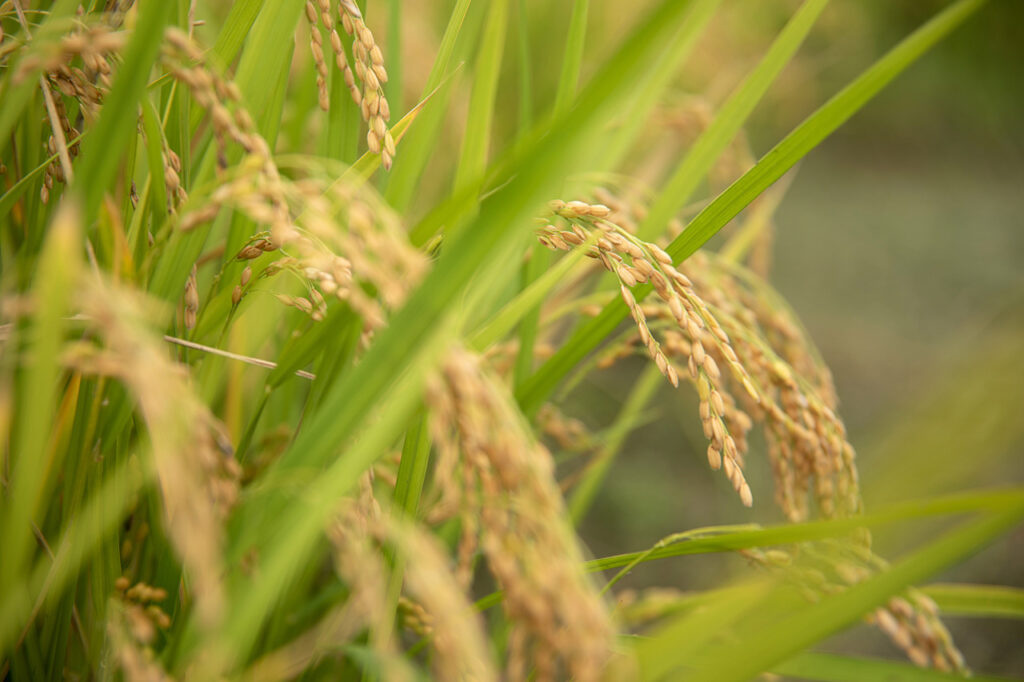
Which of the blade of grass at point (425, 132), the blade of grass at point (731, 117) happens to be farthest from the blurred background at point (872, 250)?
the blade of grass at point (731, 117)

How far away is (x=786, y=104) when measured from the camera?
2898mm

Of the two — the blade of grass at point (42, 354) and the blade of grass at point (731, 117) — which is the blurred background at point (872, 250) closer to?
the blade of grass at point (731, 117)

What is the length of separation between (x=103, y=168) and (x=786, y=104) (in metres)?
3.05

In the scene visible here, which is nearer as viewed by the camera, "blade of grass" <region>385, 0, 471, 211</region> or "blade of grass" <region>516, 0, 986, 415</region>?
"blade of grass" <region>516, 0, 986, 415</region>

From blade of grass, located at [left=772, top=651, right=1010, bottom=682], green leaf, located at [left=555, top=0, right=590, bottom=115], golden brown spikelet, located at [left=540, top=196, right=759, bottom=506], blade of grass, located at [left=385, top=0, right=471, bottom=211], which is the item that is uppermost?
green leaf, located at [left=555, top=0, right=590, bottom=115]

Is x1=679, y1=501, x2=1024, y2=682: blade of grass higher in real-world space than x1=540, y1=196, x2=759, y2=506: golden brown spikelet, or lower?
lower

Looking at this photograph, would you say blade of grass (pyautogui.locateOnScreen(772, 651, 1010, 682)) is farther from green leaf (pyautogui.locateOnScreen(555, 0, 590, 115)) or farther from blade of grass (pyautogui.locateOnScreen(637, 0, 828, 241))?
green leaf (pyautogui.locateOnScreen(555, 0, 590, 115))

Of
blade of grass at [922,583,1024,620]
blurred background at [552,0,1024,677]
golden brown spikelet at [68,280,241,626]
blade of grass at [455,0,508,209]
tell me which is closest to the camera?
golden brown spikelet at [68,280,241,626]

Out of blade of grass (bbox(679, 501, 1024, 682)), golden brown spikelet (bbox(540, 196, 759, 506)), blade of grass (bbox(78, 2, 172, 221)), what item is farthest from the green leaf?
blade of grass (bbox(679, 501, 1024, 682))

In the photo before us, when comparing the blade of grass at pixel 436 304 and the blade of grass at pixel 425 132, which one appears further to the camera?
the blade of grass at pixel 425 132

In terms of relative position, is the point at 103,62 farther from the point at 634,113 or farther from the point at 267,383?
the point at 634,113

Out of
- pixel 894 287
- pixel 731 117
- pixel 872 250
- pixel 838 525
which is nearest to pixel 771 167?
pixel 731 117

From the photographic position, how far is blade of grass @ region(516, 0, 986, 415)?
42 centimetres

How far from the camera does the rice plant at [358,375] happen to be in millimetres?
341
